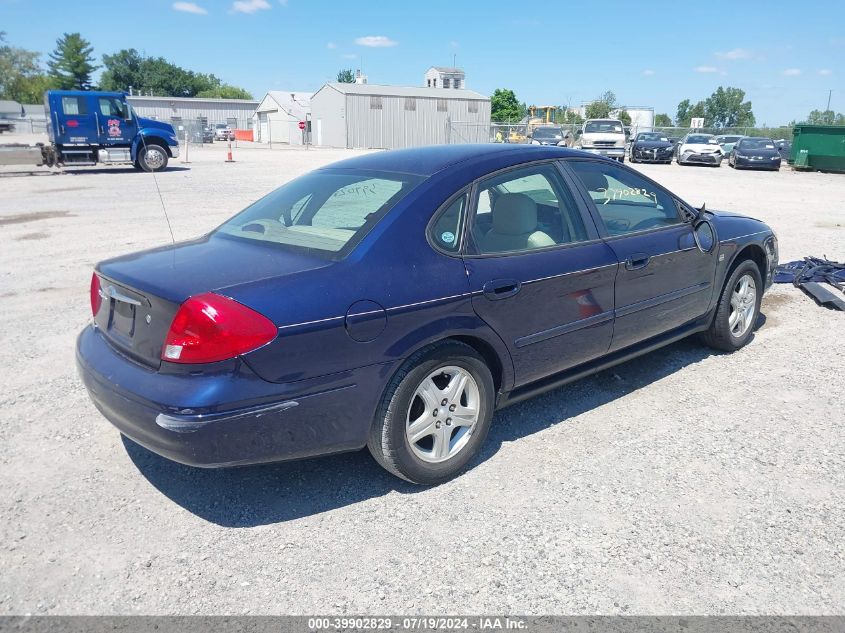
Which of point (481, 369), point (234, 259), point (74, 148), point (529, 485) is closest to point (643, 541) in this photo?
point (529, 485)

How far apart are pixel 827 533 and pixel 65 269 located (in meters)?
8.08

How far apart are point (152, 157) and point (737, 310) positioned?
867 inches

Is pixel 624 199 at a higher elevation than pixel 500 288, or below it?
higher

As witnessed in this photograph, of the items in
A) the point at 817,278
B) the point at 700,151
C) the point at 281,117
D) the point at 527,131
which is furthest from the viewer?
the point at 281,117

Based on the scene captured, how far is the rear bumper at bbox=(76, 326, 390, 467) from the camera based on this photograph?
2.78 metres

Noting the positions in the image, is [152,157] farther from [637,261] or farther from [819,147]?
[819,147]

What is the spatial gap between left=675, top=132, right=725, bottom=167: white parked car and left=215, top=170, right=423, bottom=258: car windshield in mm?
30543

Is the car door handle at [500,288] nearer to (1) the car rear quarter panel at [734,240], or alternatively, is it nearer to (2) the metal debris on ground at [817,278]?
(1) the car rear quarter panel at [734,240]

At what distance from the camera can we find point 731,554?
2.92 meters

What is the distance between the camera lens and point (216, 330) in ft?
9.14

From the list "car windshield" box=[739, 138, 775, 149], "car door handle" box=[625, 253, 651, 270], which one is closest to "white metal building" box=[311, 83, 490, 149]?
"car windshield" box=[739, 138, 775, 149]

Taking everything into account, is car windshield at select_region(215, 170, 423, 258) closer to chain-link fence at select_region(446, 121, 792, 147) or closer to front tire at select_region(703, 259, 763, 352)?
front tire at select_region(703, 259, 763, 352)

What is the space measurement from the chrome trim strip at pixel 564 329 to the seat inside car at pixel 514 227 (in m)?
0.48

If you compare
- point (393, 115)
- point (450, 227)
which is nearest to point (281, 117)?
point (393, 115)
